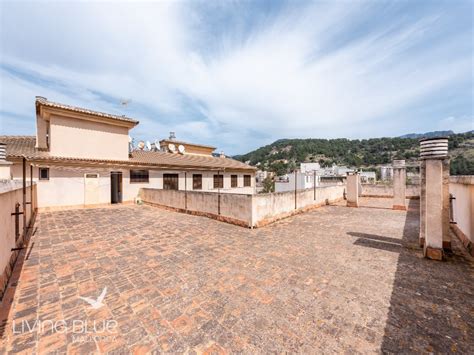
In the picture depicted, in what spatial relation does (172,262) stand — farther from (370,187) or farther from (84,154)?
(370,187)

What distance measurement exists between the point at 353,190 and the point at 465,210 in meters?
7.35

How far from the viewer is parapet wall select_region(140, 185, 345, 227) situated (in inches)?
301

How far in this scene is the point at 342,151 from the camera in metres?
99.8

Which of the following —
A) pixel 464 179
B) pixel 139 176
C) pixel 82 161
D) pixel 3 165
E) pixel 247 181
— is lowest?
pixel 247 181

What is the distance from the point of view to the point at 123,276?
3.84 m

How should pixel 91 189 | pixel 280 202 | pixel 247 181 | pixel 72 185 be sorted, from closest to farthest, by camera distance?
pixel 280 202 < pixel 72 185 < pixel 91 189 < pixel 247 181

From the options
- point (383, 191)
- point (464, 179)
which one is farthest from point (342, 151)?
point (464, 179)

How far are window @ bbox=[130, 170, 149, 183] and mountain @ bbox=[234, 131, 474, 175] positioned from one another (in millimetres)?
56816

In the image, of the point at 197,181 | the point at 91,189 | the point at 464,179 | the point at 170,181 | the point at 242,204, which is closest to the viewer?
the point at 464,179

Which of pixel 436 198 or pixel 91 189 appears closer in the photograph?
pixel 436 198

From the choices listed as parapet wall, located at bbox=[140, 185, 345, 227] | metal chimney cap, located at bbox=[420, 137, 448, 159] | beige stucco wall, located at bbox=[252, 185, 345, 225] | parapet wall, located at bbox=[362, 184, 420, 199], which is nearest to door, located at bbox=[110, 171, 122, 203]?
parapet wall, located at bbox=[140, 185, 345, 227]

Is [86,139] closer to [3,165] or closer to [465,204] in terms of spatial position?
[3,165]

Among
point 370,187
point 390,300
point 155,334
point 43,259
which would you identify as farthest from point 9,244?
point 370,187

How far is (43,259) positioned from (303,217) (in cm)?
893
